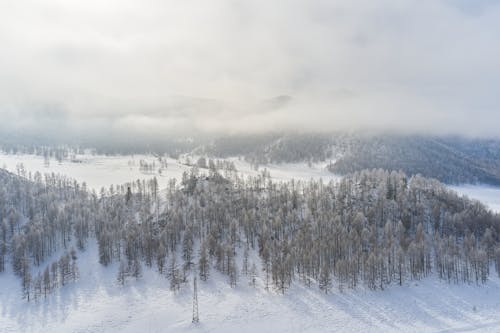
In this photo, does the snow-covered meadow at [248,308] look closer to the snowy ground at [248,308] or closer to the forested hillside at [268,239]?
the snowy ground at [248,308]

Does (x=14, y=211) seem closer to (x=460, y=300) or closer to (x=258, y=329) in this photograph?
(x=258, y=329)

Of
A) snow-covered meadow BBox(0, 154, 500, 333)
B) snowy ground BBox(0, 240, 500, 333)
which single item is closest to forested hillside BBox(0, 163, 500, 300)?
snowy ground BBox(0, 240, 500, 333)

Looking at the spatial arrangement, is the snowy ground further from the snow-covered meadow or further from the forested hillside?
the forested hillside

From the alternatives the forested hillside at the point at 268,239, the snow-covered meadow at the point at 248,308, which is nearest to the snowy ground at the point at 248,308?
the snow-covered meadow at the point at 248,308

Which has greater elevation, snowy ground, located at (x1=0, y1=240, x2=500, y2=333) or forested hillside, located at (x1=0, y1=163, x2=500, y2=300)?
forested hillside, located at (x1=0, y1=163, x2=500, y2=300)

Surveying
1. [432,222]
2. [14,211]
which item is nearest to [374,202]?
[432,222]

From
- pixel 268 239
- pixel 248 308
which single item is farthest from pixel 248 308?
pixel 268 239
